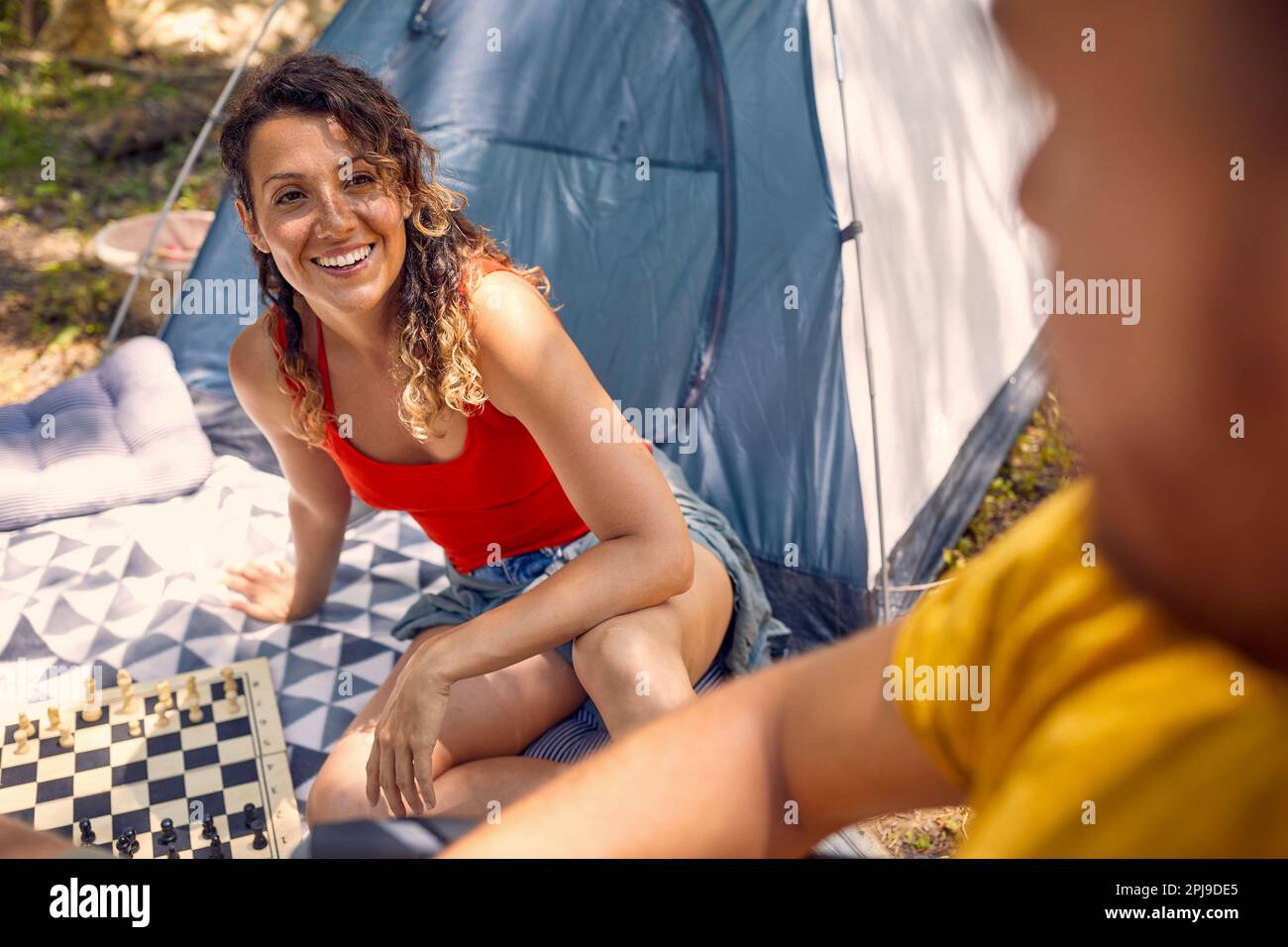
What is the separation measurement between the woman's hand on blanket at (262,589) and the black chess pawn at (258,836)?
1.68ft

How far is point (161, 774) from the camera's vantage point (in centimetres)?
164

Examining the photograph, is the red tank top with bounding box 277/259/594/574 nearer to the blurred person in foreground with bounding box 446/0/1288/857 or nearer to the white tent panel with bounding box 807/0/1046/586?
the white tent panel with bounding box 807/0/1046/586

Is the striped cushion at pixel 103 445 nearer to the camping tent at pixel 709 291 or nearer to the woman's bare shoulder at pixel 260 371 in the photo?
the camping tent at pixel 709 291

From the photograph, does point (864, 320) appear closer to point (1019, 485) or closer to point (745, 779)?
point (1019, 485)

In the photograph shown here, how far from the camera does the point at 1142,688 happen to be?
1.13 ft

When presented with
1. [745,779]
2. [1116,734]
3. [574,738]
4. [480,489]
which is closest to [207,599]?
[480,489]

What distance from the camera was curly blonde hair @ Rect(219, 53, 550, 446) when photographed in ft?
4.42

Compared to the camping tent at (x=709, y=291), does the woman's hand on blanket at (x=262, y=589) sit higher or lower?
lower

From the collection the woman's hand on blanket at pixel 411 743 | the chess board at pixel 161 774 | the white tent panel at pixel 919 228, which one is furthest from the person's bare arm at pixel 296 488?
the white tent panel at pixel 919 228

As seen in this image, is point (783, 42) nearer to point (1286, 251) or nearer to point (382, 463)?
point (382, 463)

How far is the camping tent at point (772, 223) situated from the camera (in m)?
1.97

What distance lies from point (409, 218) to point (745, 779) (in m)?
1.08

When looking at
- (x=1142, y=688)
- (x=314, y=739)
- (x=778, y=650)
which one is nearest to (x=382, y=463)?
(x=314, y=739)

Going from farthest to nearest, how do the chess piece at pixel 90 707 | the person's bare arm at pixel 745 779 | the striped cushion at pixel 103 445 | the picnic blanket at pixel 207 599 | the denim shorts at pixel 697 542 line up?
the striped cushion at pixel 103 445 < the picnic blanket at pixel 207 599 < the chess piece at pixel 90 707 < the denim shorts at pixel 697 542 < the person's bare arm at pixel 745 779
